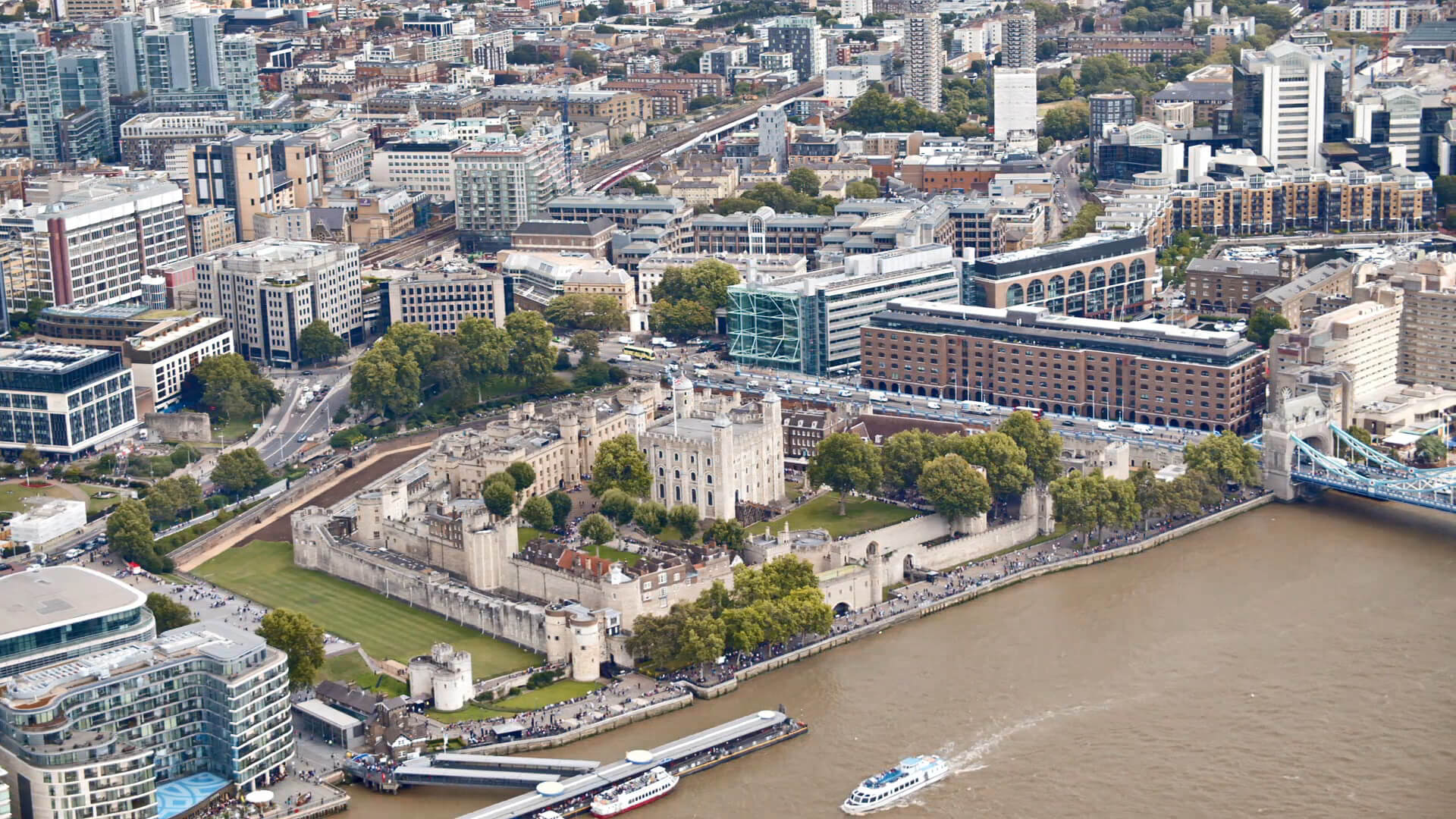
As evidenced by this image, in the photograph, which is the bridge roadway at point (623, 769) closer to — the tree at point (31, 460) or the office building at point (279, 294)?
the tree at point (31, 460)

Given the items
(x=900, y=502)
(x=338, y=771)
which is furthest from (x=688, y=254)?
(x=338, y=771)

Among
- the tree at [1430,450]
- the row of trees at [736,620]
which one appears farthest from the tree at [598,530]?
the tree at [1430,450]

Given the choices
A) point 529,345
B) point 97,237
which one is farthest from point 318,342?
point 97,237

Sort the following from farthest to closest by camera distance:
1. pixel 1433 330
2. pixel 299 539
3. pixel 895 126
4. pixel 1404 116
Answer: pixel 895 126 → pixel 1404 116 → pixel 1433 330 → pixel 299 539

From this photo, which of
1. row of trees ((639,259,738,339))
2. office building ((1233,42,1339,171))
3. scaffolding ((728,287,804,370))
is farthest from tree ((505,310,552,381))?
office building ((1233,42,1339,171))

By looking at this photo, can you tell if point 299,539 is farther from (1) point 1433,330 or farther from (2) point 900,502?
(1) point 1433,330

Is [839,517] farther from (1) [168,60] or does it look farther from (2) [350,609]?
(1) [168,60]

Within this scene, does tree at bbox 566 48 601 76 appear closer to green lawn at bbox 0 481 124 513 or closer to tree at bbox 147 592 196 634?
green lawn at bbox 0 481 124 513
